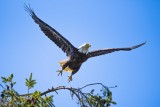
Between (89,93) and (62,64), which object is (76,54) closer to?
(62,64)

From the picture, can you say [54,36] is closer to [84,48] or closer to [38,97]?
[84,48]

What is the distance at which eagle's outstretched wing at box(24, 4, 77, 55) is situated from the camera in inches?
414

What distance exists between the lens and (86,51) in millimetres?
11031

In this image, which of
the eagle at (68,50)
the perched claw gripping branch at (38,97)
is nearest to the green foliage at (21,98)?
the perched claw gripping branch at (38,97)

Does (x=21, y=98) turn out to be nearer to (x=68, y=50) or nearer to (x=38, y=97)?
(x=38, y=97)

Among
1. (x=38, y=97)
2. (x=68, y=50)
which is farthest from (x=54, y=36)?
(x=38, y=97)

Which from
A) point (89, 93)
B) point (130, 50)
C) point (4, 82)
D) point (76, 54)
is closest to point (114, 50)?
point (130, 50)

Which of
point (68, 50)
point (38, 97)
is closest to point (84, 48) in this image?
Answer: point (68, 50)

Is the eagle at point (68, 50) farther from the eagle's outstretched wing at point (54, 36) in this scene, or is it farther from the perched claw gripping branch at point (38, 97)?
the perched claw gripping branch at point (38, 97)

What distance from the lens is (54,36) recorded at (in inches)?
429

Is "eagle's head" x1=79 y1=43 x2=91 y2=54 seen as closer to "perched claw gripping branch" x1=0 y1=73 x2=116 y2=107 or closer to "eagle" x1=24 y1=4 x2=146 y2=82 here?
"eagle" x1=24 y1=4 x2=146 y2=82

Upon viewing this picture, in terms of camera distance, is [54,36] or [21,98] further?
[54,36]

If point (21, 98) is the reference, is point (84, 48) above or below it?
above

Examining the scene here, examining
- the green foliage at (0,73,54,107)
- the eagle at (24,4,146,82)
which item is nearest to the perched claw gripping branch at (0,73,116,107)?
the green foliage at (0,73,54,107)
